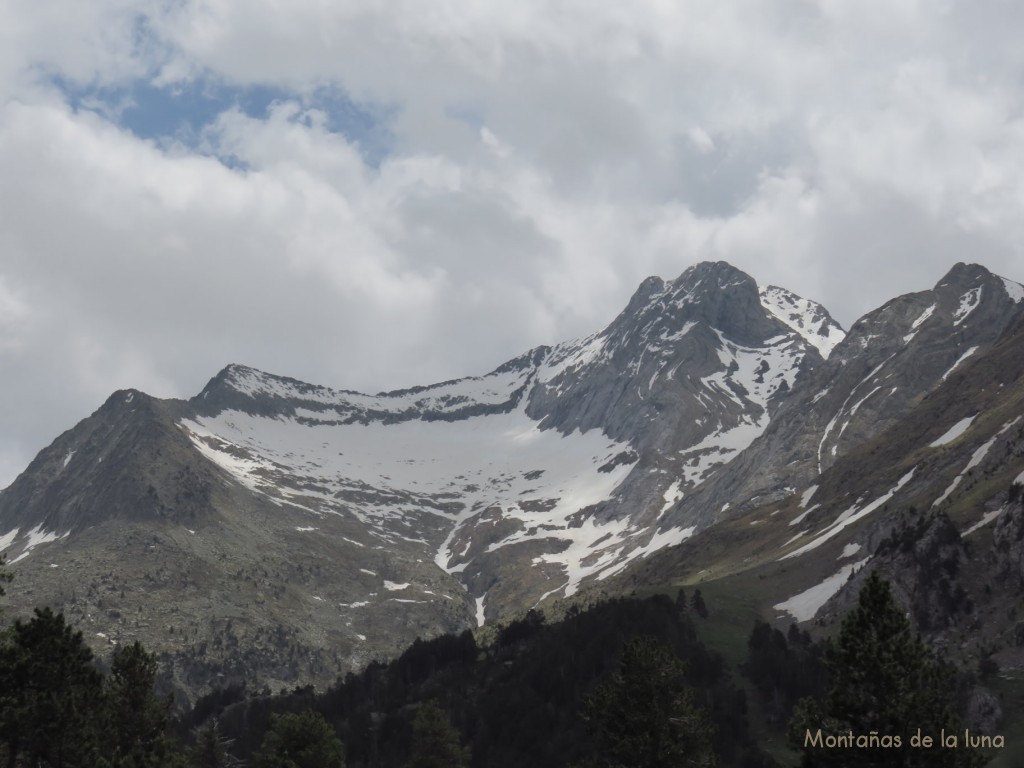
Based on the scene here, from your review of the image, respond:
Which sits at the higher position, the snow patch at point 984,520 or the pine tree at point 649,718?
the snow patch at point 984,520

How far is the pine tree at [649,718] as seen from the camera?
51344 mm

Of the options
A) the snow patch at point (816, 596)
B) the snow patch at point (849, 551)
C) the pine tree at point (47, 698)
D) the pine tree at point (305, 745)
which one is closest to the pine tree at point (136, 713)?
the pine tree at point (47, 698)

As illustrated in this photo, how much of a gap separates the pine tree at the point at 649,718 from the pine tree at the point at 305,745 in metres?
20.2

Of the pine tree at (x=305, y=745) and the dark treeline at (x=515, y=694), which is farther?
the dark treeline at (x=515, y=694)

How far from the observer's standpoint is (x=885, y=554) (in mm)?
139375

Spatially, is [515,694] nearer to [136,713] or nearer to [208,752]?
[208,752]

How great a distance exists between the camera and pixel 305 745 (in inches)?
2618

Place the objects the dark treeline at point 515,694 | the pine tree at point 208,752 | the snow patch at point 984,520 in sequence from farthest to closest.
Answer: the snow patch at point 984,520 → the dark treeline at point 515,694 → the pine tree at point 208,752

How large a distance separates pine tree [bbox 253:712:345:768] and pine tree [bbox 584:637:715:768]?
66.2 ft

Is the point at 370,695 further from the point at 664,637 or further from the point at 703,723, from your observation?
the point at 703,723

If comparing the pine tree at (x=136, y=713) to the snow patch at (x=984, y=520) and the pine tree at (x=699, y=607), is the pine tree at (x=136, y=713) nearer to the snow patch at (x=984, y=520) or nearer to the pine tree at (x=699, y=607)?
the pine tree at (x=699, y=607)

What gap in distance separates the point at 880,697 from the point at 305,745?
39582 millimetres

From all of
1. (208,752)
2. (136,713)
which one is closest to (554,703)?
(208,752)

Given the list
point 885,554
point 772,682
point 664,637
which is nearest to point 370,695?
point 664,637
